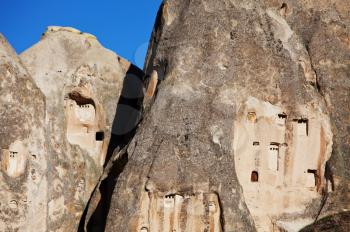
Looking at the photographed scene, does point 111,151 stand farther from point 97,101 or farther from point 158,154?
point 158,154

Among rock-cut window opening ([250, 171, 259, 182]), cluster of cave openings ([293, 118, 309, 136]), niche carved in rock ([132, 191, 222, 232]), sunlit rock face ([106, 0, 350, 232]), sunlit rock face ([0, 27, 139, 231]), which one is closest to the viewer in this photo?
niche carved in rock ([132, 191, 222, 232])

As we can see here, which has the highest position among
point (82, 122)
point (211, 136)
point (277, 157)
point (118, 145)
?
point (82, 122)

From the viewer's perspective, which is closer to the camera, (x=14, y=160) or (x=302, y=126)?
(x=302, y=126)

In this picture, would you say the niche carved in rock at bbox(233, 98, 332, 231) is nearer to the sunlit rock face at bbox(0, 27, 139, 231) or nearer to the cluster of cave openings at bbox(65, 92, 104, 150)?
the sunlit rock face at bbox(0, 27, 139, 231)

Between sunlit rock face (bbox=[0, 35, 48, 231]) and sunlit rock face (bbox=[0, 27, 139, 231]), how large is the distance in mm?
23

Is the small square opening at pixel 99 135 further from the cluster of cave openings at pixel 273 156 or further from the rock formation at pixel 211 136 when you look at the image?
the cluster of cave openings at pixel 273 156

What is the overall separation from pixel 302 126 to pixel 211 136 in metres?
2.47

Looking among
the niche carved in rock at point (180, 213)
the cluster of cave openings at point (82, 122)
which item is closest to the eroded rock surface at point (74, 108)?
the cluster of cave openings at point (82, 122)

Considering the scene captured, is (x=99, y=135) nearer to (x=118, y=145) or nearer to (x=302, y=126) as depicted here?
(x=118, y=145)

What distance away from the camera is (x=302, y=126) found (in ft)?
66.9

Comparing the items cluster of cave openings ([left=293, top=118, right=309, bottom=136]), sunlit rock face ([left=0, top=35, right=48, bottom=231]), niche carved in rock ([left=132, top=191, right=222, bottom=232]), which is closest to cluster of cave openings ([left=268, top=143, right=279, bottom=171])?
cluster of cave openings ([left=293, top=118, right=309, bottom=136])

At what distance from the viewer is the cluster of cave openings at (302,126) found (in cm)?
2034

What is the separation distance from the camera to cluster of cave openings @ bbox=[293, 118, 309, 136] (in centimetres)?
2034

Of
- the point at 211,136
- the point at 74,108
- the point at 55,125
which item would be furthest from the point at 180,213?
the point at 74,108
